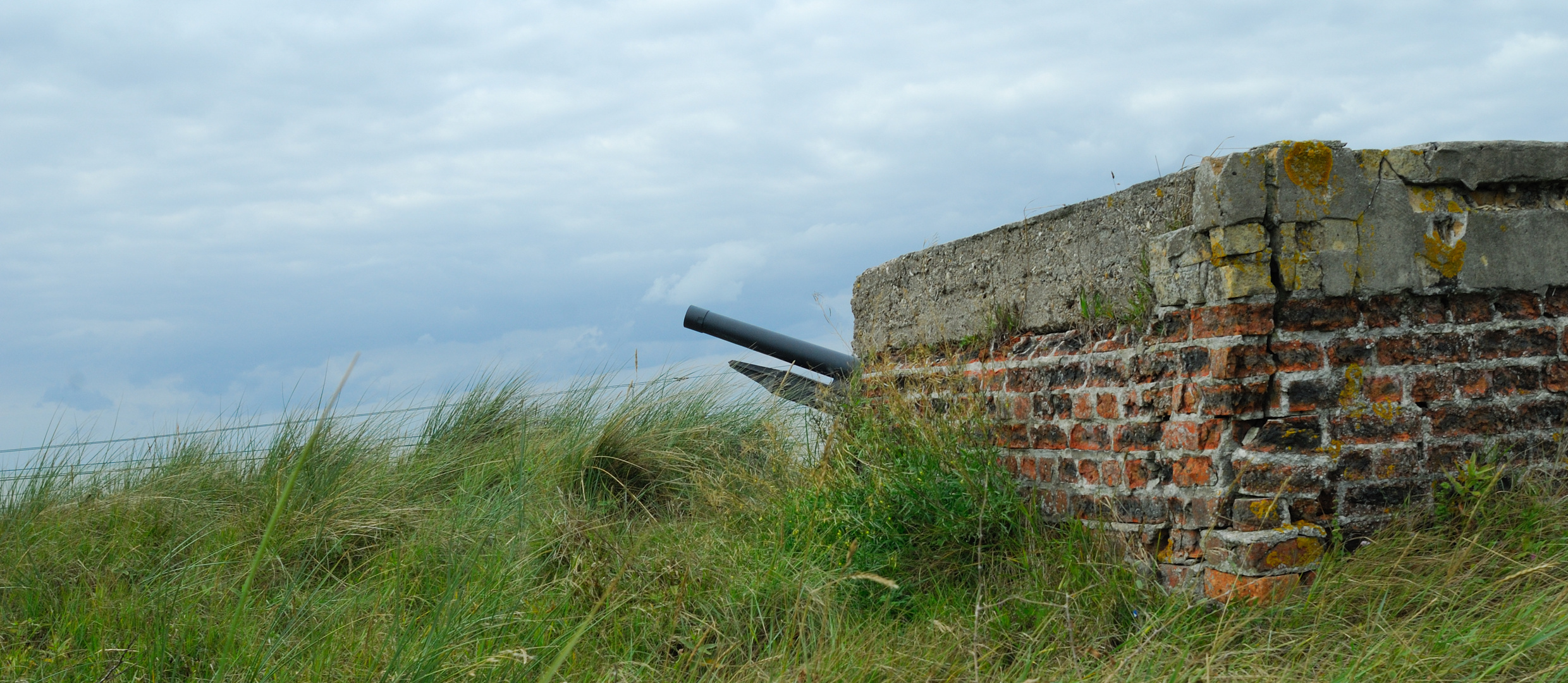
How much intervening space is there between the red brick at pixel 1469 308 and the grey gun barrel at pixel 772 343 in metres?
3.68

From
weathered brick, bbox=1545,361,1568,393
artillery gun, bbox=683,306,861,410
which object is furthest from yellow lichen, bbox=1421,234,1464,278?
artillery gun, bbox=683,306,861,410

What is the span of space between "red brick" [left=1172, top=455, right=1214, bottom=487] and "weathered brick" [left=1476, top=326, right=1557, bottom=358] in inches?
38.5

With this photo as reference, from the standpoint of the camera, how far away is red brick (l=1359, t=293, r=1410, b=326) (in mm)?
2939

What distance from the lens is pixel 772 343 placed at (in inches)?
265

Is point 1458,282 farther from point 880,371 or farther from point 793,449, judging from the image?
point 793,449

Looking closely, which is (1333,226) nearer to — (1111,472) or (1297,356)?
(1297,356)

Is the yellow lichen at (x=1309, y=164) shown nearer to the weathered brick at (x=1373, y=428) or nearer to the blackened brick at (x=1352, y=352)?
the blackened brick at (x=1352, y=352)

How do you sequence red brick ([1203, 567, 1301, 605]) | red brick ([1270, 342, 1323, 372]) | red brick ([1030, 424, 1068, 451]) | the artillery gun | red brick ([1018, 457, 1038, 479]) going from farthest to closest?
the artillery gun < red brick ([1018, 457, 1038, 479]) < red brick ([1030, 424, 1068, 451]) < red brick ([1270, 342, 1323, 372]) < red brick ([1203, 567, 1301, 605])

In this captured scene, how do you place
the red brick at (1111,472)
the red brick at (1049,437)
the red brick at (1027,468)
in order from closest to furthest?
the red brick at (1111,472) → the red brick at (1049,437) → the red brick at (1027,468)

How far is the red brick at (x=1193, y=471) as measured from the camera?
288cm

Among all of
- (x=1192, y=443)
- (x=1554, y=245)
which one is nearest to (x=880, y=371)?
(x=1192, y=443)

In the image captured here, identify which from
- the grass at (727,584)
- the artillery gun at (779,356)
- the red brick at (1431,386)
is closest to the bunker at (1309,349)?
the red brick at (1431,386)

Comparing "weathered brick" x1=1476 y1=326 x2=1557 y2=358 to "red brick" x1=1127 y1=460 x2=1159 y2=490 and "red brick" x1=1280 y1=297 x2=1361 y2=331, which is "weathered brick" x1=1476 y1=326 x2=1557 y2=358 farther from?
"red brick" x1=1127 y1=460 x2=1159 y2=490

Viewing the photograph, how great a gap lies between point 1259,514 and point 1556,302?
1.34 meters
